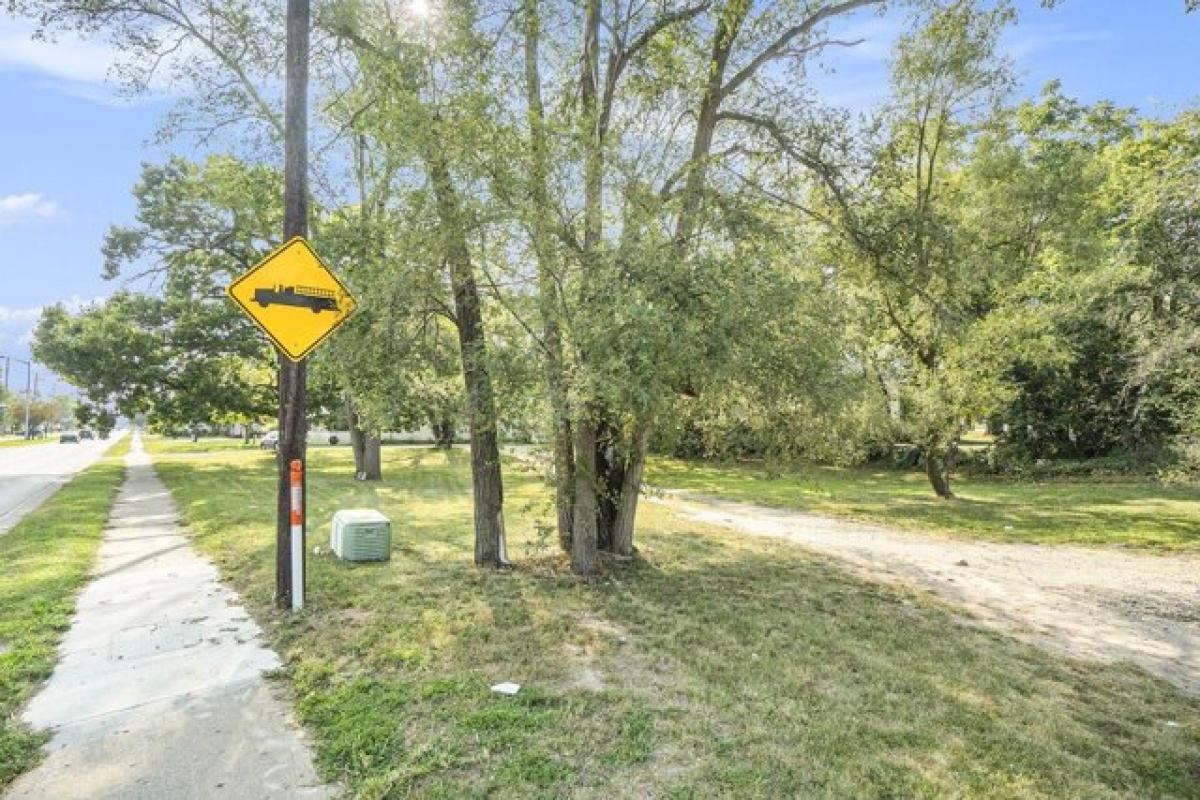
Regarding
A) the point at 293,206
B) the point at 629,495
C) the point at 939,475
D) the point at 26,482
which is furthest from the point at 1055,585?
the point at 26,482

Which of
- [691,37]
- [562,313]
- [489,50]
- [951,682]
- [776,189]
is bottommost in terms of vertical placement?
[951,682]

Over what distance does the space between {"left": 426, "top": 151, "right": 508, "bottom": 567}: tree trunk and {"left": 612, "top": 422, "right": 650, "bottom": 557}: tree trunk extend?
1.41 m

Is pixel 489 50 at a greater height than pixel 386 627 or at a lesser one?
greater

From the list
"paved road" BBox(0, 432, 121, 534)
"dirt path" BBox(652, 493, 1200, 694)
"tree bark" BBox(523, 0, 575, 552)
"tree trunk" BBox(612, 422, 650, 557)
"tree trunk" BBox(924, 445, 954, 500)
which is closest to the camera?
"tree bark" BBox(523, 0, 575, 552)

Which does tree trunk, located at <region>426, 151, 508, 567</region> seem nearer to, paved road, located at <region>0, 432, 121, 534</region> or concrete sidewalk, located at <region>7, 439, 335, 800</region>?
concrete sidewalk, located at <region>7, 439, 335, 800</region>

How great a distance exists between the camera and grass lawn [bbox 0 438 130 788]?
11.9 feet

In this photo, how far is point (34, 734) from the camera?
3604 mm

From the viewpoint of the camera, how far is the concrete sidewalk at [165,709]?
10.3ft

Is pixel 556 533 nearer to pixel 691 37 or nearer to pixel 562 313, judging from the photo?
pixel 562 313

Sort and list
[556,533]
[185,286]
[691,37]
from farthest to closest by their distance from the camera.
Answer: [185,286] → [556,533] → [691,37]

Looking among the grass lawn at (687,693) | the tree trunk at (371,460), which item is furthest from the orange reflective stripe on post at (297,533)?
the tree trunk at (371,460)

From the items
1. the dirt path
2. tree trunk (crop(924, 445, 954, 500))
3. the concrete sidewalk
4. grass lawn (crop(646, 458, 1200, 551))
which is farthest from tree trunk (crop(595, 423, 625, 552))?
tree trunk (crop(924, 445, 954, 500))

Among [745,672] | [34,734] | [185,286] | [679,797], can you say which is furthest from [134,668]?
[185,286]

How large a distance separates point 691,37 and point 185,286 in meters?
21.9
